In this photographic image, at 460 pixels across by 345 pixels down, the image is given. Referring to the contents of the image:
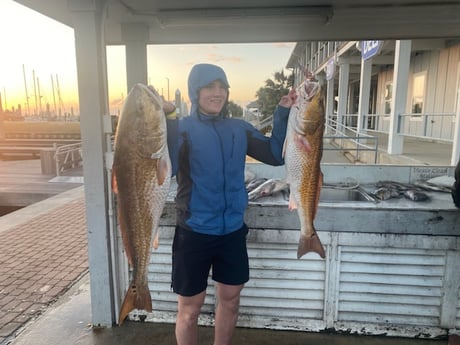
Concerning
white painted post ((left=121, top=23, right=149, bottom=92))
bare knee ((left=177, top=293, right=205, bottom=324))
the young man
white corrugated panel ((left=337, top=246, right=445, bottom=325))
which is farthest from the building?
bare knee ((left=177, top=293, right=205, bottom=324))

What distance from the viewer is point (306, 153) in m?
2.08

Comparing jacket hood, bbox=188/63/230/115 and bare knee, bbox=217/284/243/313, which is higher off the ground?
jacket hood, bbox=188/63/230/115

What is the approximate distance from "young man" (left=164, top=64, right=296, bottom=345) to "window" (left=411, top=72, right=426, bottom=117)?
1208cm

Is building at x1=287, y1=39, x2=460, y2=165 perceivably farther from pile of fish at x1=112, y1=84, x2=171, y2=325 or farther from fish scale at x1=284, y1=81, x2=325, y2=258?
pile of fish at x1=112, y1=84, x2=171, y2=325

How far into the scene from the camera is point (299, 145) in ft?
6.75

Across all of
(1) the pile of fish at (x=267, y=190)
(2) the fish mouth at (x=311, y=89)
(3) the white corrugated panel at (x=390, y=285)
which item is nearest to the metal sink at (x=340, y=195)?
(1) the pile of fish at (x=267, y=190)

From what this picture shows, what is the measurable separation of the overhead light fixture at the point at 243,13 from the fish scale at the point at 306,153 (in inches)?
57.3

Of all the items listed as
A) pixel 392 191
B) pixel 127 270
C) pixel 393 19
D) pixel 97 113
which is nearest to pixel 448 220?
pixel 392 191

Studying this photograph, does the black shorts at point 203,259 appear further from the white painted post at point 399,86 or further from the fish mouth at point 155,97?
the white painted post at point 399,86

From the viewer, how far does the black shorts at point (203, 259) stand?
2191 mm

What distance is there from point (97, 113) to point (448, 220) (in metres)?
2.80

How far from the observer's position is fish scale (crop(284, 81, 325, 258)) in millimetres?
1959

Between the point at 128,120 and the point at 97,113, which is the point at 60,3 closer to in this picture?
the point at 97,113

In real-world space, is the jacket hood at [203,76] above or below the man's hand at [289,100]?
above
